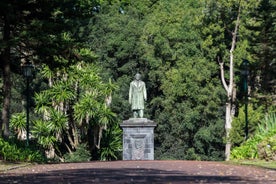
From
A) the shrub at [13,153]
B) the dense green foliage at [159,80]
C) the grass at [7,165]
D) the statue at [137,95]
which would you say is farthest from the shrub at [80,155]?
the grass at [7,165]

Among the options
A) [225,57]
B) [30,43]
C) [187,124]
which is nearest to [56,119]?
[187,124]

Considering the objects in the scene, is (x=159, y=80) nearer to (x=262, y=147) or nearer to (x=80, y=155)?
(x=80, y=155)

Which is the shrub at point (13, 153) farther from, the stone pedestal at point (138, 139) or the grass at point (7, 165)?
the stone pedestal at point (138, 139)

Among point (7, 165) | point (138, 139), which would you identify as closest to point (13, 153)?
point (7, 165)

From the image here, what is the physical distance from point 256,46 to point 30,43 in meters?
17.7

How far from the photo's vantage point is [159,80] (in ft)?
158

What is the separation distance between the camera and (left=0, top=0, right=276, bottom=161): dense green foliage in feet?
127

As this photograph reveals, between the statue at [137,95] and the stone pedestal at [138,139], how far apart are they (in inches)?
39.8

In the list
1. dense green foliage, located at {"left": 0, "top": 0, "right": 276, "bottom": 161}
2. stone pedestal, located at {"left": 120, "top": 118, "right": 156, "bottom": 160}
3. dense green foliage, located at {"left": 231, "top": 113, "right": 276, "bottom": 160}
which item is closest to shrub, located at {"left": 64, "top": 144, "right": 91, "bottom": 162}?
dense green foliage, located at {"left": 0, "top": 0, "right": 276, "bottom": 161}

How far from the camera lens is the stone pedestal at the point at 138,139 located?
3067 centimetres

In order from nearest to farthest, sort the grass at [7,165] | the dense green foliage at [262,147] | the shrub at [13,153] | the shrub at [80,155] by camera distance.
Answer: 1. the grass at [7,165]
2. the dense green foliage at [262,147]
3. the shrub at [13,153]
4. the shrub at [80,155]

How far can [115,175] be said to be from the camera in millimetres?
13406

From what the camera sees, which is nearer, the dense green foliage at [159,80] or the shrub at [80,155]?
the dense green foliage at [159,80]

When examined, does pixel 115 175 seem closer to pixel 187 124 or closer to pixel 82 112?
pixel 82 112
